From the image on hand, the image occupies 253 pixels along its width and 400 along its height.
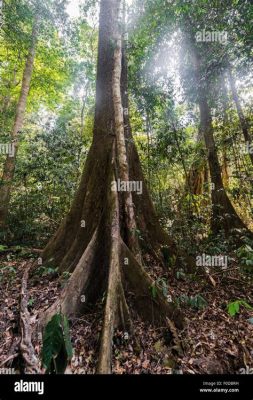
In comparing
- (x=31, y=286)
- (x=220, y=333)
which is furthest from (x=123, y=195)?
(x=220, y=333)

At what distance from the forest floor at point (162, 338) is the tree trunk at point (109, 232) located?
0.81ft

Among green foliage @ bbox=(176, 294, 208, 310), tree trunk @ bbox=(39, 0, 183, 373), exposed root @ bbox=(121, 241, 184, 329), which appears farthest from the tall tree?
exposed root @ bbox=(121, 241, 184, 329)

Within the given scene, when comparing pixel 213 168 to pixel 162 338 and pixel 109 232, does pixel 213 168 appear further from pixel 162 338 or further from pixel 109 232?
pixel 162 338

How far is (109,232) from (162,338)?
6.04ft

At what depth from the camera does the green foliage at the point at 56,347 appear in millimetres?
1514

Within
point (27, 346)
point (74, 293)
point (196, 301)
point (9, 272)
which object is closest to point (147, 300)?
point (196, 301)

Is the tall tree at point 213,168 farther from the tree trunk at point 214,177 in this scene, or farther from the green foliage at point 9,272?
the green foliage at point 9,272

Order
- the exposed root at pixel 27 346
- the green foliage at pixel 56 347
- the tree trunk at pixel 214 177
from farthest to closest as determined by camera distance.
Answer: the tree trunk at pixel 214 177, the exposed root at pixel 27 346, the green foliage at pixel 56 347

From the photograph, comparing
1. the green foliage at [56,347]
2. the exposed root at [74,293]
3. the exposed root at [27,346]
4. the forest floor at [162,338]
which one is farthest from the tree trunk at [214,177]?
the green foliage at [56,347]

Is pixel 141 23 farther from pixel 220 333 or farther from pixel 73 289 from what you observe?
pixel 220 333

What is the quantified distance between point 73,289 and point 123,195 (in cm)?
199

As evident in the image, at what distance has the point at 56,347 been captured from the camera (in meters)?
1.55

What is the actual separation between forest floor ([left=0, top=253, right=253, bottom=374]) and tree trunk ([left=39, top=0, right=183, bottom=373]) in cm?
25

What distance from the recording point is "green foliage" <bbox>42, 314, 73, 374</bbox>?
1.51 m
